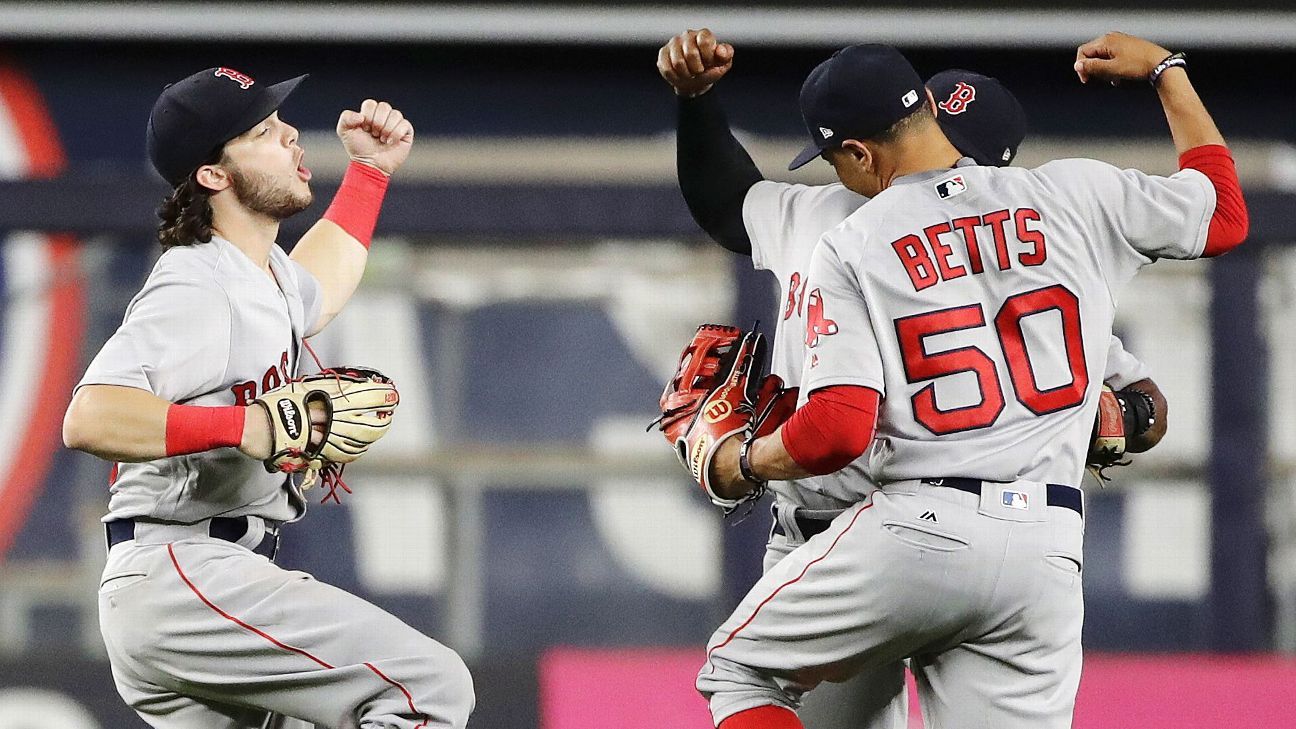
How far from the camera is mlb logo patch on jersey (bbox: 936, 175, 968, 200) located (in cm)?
229

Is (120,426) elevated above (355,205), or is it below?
below

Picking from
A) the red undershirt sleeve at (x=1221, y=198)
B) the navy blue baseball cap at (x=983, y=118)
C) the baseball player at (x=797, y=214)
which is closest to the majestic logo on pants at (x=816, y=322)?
the baseball player at (x=797, y=214)

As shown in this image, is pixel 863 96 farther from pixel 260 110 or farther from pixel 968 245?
pixel 260 110

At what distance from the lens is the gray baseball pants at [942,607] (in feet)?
7.26

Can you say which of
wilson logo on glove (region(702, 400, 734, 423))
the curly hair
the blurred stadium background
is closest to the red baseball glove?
wilson logo on glove (region(702, 400, 734, 423))

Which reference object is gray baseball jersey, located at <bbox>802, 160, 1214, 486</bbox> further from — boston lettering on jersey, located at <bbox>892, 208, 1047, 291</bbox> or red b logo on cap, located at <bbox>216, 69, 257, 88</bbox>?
red b logo on cap, located at <bbox>216, 69, 257, 88</bbox>

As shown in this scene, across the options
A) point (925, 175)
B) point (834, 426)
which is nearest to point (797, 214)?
point (925, 175)

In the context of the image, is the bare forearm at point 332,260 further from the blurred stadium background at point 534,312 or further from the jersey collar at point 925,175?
the blurred stadium background at point 534,312

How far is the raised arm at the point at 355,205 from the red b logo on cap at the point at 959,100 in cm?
101

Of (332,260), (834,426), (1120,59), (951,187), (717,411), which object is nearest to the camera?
(834,426)

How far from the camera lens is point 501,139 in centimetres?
604

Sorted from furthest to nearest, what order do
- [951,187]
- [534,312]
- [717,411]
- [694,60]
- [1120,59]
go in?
[534,312]
[694,60]
[1120,59]
[717,411]
[951,187]

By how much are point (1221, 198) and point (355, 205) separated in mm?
1516

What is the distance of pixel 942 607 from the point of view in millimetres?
2209
